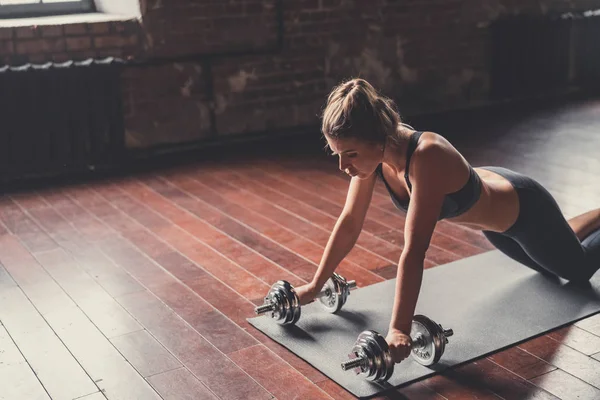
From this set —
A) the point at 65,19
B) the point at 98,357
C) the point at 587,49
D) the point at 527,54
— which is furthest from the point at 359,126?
the point at 587,49

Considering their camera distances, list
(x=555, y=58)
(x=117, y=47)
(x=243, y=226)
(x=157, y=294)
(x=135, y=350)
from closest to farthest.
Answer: (x=135, y=350) < (x=157, y=294) < (x=243, y=226) < (x=117, y=47) < (x=555, y=58)

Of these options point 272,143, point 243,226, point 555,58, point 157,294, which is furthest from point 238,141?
point 555,58

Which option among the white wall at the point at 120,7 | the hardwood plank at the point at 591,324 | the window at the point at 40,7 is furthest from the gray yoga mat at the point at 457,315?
the window at the point at 40,7

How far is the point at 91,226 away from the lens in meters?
Answer: 3.82

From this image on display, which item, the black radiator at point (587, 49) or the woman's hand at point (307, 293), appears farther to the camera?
the black radiator at point (587, 49)

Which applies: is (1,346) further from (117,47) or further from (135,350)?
(117,47)

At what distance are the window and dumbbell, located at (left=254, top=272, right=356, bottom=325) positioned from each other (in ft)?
9.62

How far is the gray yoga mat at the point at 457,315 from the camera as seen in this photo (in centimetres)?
247

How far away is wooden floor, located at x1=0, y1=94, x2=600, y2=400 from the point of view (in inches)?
93.7

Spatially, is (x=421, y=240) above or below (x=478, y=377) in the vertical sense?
above

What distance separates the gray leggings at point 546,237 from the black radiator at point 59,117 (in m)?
2.66

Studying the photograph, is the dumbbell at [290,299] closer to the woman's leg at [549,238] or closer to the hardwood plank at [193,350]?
the hardwood plank at [193,350]

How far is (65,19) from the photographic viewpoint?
189 inches

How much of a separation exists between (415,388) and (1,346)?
135 cm
